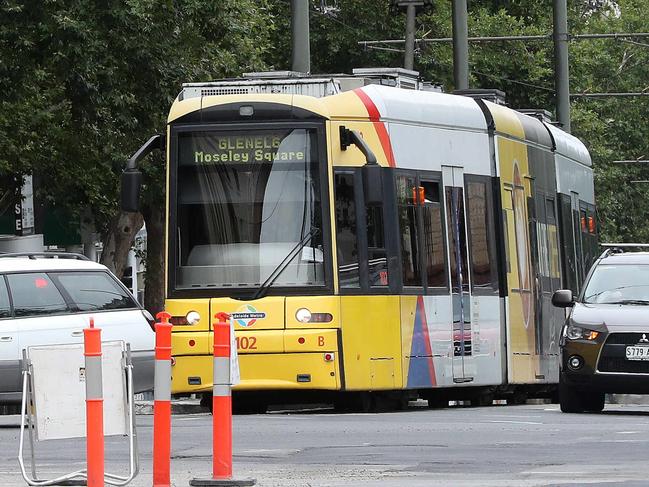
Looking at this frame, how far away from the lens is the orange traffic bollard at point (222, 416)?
11.5 m

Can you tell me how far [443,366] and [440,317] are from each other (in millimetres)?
484

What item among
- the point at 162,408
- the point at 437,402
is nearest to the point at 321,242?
the point at 437,402

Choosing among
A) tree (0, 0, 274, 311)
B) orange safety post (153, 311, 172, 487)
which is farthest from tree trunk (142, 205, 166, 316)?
orange safety post (153, 311, 172, 487)

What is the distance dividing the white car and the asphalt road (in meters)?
1.03

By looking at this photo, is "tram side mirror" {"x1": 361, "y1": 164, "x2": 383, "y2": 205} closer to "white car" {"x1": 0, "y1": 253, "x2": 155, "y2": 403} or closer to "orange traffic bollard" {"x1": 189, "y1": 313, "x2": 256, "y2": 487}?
"white car" {"x1": 0, "y1": 253, "x2": 155, "y2": 403}

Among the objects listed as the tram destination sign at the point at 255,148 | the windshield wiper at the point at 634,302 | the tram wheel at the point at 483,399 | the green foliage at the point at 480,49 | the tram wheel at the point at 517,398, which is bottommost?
the tram wheel at the point at 517,398

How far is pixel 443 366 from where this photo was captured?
68.1 feet

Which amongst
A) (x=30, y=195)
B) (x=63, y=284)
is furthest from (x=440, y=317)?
(x=30, y=195)

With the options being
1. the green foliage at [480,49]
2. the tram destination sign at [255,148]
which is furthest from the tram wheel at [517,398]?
the green foliage at [480,49]

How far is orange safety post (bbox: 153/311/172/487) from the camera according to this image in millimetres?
11148

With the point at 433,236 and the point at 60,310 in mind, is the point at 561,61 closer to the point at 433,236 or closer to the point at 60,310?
the point at 433,236

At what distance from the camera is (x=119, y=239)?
127 feet

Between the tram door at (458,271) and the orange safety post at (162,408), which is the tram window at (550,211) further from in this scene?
the orange safety post at (162,408)

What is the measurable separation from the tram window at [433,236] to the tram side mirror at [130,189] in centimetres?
289
